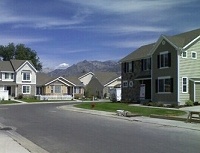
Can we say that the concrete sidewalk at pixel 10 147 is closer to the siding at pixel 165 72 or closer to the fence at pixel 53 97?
the siding at pixel 165 72

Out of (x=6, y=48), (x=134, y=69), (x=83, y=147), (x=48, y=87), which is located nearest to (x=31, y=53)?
(x=6, y=48)

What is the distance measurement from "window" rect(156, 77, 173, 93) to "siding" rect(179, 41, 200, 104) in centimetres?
147

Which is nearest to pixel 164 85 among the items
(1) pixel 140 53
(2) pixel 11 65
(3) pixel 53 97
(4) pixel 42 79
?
(1) pixel 140 53

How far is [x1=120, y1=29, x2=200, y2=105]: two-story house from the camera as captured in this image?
39.2 metres

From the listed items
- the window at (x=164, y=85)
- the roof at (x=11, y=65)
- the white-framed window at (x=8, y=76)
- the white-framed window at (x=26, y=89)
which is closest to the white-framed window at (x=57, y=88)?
the white-framed window at (x=26, y=89)

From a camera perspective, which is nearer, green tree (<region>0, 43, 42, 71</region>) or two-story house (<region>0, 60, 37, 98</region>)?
two-story house (<region>0, 60, 37, 98</region>)

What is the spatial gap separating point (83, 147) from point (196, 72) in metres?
30.5

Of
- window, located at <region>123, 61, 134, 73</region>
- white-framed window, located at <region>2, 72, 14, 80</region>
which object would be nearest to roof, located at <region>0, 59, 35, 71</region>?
white-framed window, located at <region>2, 72, 14, 80</region>

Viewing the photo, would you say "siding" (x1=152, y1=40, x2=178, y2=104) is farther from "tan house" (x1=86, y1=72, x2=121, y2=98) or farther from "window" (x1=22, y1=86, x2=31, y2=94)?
"tan house" (x1=86, y1=72, x2=121, y2=98)

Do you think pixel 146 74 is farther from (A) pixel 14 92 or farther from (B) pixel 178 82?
(A) pixel 14 92

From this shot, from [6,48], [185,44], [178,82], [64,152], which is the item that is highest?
[6,48]

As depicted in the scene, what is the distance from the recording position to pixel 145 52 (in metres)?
49.9

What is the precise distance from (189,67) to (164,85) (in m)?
3.62

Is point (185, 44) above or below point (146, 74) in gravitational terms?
above
